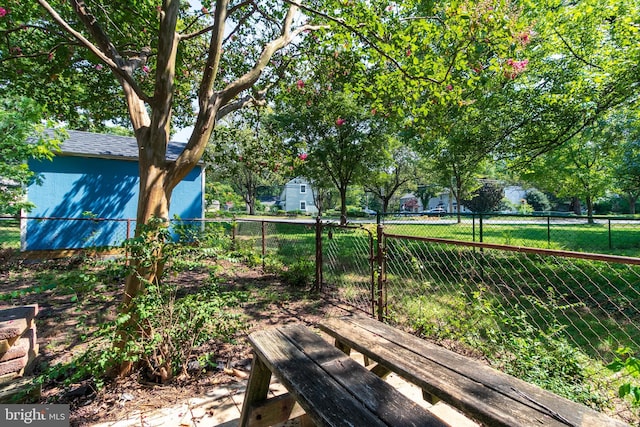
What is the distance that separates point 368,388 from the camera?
3.96 ft

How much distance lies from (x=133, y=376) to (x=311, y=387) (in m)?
2.00

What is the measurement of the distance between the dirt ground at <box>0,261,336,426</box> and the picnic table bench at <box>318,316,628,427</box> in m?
1.45

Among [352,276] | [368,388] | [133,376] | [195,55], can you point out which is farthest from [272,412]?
[195,55]

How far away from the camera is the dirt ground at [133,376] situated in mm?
2137

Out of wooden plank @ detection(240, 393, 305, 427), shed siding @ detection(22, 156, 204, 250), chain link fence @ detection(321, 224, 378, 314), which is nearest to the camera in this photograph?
wooden plank @ detection(240, 393, 305, 427)

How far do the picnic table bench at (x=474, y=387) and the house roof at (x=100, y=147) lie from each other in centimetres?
806

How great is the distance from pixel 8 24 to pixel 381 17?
5.24 m

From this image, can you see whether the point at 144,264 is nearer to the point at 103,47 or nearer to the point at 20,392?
the point at 20,392

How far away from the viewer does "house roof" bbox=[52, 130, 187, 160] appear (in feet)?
26.0

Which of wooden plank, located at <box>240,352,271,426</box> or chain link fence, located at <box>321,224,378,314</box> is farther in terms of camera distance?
chain link fence, located at <box>321,224,378,314</box>

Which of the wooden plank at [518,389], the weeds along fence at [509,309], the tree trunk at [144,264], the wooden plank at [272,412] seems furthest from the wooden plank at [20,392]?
the wooden plank at [518,389]

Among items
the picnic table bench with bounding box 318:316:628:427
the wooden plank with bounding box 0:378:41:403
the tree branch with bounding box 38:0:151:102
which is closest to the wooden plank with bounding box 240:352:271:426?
the picnic table bench with bounding box 318:316:628:427

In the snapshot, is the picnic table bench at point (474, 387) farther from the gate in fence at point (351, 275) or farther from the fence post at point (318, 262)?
the fence post at point (318, 262)

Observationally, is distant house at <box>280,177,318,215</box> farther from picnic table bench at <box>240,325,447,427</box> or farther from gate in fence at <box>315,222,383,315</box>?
picnic table bench at <box>240,325,447,427</box>
